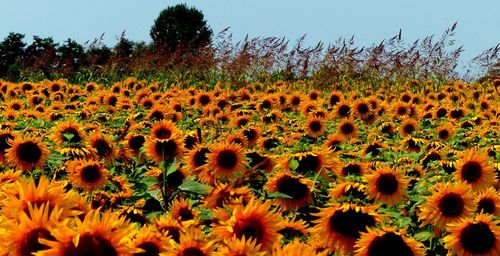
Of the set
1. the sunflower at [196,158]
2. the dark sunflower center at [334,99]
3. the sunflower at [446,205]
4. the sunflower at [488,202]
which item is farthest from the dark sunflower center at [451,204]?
the dark sunflower center at [334,99]

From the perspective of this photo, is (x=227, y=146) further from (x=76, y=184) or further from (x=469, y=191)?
(x=469, y=191)

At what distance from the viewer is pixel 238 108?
8.52m

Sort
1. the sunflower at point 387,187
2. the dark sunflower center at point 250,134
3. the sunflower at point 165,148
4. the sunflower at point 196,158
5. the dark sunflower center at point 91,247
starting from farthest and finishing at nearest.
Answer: the dark sunflower center at point 250,134 → the sunflower at point 165,148 → the sunflower at point 196,158 → the sunflower at point 387,187 → the dark sunflower center at point 91,247

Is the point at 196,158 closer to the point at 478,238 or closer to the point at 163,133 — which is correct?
the point at 163,133

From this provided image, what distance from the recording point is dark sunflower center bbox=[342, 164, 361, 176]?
4.34m

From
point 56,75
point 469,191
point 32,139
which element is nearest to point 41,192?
point 469,191

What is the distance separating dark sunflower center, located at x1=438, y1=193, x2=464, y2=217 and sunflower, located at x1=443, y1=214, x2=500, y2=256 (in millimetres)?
338

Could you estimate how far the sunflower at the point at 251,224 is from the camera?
1993 mm

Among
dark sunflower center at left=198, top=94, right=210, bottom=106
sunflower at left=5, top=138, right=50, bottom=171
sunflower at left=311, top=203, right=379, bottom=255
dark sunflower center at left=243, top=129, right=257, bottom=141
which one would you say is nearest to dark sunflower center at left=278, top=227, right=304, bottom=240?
sunflower at left=311, top=203, right=379, bottom=255

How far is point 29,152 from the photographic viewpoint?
4.39m

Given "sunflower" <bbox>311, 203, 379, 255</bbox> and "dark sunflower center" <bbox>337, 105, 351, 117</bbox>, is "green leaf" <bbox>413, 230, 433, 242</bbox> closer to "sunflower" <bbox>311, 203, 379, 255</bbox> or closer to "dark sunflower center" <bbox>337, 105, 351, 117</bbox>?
"sunflower" <bbox>311, 203, 379, 255</bbox>

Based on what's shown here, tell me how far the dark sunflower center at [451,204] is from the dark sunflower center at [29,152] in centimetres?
239

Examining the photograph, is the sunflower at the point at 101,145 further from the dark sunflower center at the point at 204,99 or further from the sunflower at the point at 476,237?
the dark sunflower center at the point at 204,99

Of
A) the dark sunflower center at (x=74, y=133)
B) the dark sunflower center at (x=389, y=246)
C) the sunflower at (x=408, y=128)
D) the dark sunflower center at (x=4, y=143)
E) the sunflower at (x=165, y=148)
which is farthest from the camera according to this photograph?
the sunflower at (x=408, y=128)
